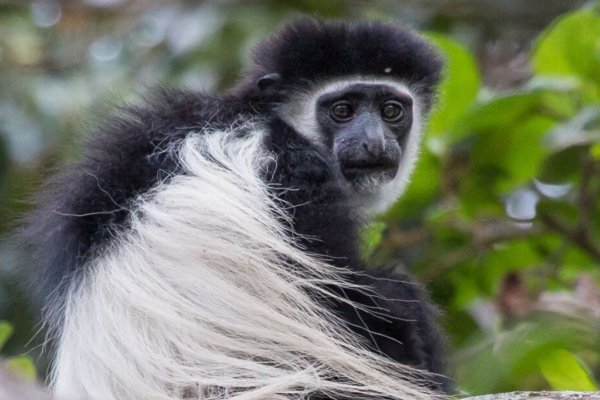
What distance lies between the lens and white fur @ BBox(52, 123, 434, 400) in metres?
1.99

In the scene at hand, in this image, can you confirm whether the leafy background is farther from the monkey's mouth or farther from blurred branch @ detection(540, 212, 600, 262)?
the monkey's mouth

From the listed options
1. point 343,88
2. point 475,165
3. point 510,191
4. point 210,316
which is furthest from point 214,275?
point 510,191

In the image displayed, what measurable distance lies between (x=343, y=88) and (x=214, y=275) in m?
0.77

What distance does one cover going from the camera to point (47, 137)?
3799 mm

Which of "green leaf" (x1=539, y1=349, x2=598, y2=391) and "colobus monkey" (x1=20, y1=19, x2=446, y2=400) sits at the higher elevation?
"green leaf" (x1=539, y1=349, x2=598, y2=391)

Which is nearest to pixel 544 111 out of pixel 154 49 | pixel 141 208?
pixel 141 208

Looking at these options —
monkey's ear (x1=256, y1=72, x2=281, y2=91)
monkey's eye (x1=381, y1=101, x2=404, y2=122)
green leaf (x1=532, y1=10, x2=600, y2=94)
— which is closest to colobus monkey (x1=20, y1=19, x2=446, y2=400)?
monkey's ear (x1=256, y1=72, x2=281, y2=91)

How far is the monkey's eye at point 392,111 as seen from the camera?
2695 millimetres

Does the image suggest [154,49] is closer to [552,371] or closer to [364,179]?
[364,179]

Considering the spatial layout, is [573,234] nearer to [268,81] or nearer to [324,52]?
[324,52]

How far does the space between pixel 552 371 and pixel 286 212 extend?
697 mm

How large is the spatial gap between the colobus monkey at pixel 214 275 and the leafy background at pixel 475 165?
0.74 feet

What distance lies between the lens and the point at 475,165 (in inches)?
124

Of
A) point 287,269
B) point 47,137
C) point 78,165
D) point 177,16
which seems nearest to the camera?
point 287,269
